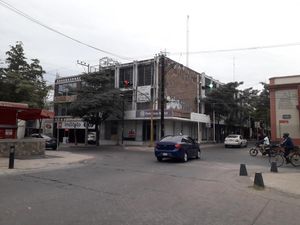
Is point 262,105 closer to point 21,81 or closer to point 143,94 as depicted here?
point 143,94

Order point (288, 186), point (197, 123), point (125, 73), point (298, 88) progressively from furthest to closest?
point (197, 123) → point (125, 73) → point (298, 88) → point (288, 186)

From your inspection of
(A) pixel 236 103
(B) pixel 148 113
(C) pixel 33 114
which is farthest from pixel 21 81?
(A) pixel 236 103

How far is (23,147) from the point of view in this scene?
23.2 meters

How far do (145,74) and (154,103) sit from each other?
3.96 meters

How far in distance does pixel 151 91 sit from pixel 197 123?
33.4 feet

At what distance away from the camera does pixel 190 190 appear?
1074cm

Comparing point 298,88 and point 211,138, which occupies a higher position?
point 298,88

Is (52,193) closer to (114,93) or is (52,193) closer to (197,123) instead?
(114,93)

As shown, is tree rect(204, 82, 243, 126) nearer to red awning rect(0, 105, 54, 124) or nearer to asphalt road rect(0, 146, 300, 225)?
red awning rect(0, 105, 54, 124)

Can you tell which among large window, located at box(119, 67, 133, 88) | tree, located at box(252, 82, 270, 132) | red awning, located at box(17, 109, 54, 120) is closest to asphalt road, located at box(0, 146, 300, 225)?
→ red awning, located at box(17, 109, 54, 120)

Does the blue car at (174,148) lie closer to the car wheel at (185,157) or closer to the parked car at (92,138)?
the car wheel at (185,157)

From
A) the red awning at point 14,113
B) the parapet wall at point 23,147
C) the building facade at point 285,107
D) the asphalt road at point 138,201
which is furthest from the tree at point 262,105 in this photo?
the asphalt road at point 138,201

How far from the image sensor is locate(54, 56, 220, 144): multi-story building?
134ft

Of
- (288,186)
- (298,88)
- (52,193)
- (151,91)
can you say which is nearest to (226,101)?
(151,91)
